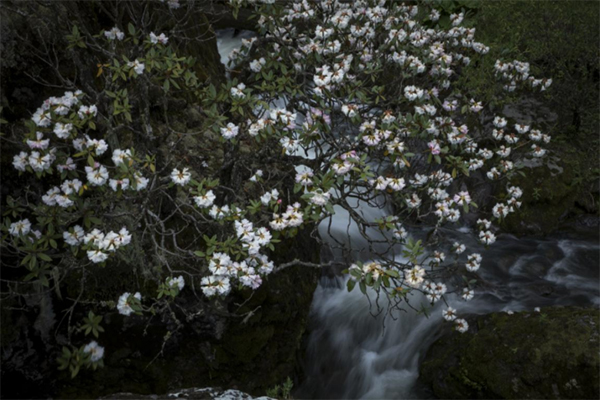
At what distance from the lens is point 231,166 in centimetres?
359

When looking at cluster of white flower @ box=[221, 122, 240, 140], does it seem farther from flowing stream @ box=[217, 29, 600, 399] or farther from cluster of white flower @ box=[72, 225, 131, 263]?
flowing stream @ box=[217, 29, 600, 399]

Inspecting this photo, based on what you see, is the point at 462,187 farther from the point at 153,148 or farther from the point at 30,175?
the point at 30,175

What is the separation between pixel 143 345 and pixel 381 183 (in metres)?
2.00

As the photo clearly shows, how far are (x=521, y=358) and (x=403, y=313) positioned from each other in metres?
1.23

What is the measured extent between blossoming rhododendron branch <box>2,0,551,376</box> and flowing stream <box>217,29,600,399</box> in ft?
1.54

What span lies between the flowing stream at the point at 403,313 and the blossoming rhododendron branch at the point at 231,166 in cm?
47

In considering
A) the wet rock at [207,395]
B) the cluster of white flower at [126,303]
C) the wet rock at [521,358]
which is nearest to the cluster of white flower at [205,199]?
the cluster of white flower at [126,303]

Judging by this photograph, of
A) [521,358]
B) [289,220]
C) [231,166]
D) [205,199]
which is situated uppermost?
[231,166]

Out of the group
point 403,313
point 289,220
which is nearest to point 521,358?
point 403,313

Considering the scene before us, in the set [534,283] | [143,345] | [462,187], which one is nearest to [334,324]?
[143,345]

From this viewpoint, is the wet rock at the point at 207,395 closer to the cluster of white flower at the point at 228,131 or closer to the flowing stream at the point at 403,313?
the cluster of white flower at the point at 228,131

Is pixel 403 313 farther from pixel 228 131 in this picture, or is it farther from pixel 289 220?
pixel 228 131

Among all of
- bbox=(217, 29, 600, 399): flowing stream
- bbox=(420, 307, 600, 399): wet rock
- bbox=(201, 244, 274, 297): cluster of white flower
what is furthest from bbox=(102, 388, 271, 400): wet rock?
bbox=(420, 307, 600, 399): wet rock

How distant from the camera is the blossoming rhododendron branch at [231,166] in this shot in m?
2.58
